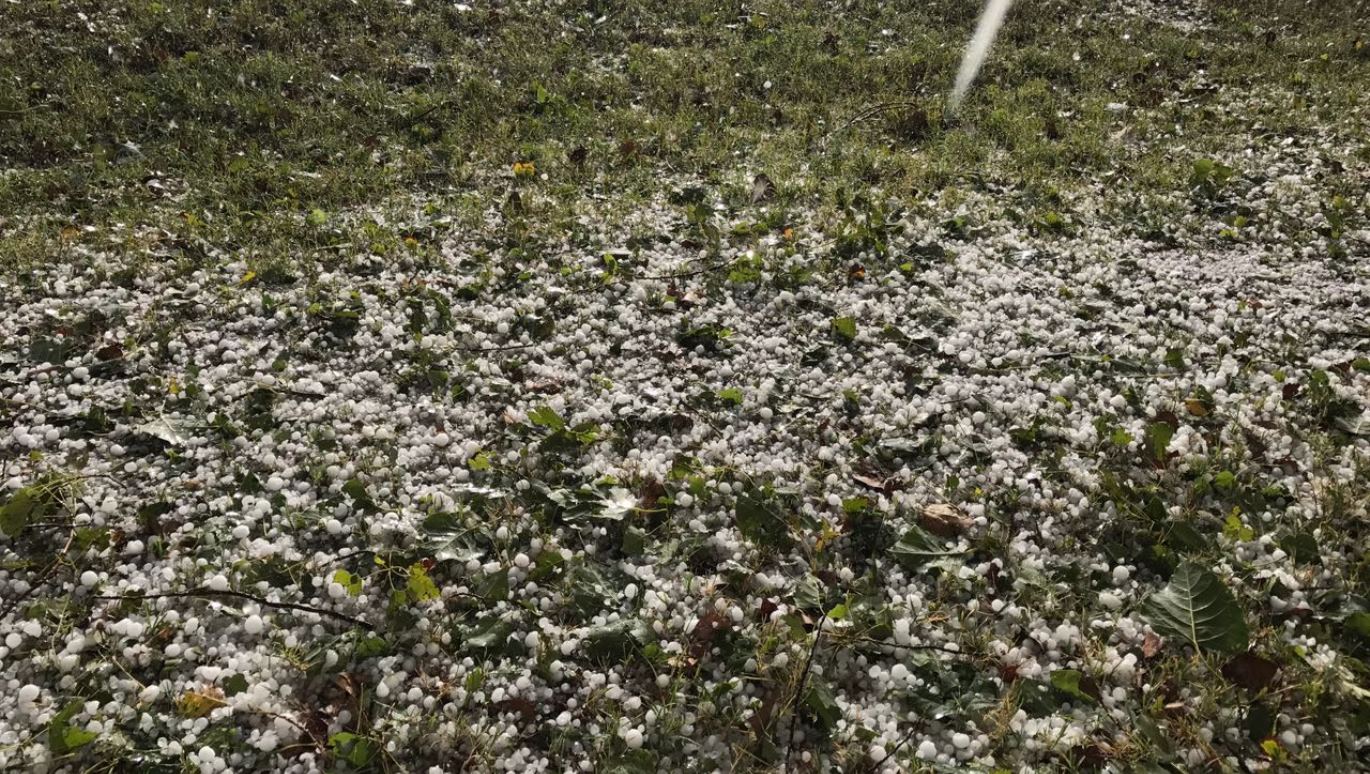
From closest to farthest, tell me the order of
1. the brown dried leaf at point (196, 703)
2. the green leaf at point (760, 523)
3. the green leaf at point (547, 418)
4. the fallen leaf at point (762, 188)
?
the brown dried leaf at point (196, 703)
the green leaf at point (760, 523)
the green leaf at point (547, 418)
the fallen leaf at point (762, 188)

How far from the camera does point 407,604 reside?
3.92 meters

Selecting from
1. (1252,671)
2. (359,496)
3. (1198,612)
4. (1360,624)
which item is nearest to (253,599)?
(359,496)

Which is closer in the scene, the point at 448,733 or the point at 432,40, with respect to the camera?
the point at 448,733

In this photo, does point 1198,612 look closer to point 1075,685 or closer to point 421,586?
point 1075,685

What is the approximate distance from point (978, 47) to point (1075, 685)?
11035 mm

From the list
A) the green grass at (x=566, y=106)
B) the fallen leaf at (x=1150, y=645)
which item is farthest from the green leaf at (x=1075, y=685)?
the green grass at (x=566, y=106)

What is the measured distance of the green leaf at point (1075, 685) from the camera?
11.4ft

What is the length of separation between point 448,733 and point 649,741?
799 millimetres

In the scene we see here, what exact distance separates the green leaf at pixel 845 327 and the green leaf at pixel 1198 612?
2644mm

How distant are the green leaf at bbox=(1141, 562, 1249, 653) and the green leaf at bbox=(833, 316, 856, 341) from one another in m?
2.64

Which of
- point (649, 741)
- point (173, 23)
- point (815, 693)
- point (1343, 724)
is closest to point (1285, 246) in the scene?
point (1343, 724)

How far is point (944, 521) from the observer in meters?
4.39

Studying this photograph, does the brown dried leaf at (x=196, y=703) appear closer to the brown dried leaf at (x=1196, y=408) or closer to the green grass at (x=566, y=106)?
the green grass at (x=566, y=106)

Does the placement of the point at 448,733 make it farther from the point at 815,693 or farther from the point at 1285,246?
the point at 1285,246
